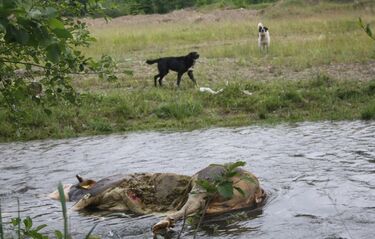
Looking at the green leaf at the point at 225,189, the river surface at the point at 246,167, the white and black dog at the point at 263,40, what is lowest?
the river surface at the point at 246,167

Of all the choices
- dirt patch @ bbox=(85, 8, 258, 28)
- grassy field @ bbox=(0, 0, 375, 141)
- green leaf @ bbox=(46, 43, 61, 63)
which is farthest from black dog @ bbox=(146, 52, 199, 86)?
dirt patch @ bbox=(85, 8, 258, 28)

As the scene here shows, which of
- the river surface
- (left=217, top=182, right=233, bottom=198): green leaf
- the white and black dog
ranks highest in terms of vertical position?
(left=217, top=182, right=233, bottom=198): green leaf

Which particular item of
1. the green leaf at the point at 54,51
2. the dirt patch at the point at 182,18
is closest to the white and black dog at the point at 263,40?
the green leaf at the point at 54,51

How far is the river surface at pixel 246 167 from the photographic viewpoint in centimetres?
616

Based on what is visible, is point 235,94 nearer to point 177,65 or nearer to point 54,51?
point 177,65

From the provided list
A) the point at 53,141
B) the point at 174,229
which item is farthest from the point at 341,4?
the point at 174,229

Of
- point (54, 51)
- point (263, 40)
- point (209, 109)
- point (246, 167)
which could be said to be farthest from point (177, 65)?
point (54, 51)

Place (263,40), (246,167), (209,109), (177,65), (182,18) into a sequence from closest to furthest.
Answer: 1. (246,167)
2. (209,109)
3. (177,65)
4. (263,40)
5. (182,18)

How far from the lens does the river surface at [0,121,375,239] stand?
6.16 metres

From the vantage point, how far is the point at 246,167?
8555 millimetres

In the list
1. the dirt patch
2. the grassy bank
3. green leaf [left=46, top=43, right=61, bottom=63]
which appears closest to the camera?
green leaf [left=46, top=43, right=61, bottom=63]

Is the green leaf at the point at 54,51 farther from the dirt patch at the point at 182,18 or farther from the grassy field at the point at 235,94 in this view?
the dirt patch at the point at 182,18

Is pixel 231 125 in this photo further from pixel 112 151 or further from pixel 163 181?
pixel 163 181

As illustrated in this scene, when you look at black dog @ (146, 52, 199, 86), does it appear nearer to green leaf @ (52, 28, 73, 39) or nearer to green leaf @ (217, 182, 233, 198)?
green leaf @ (217, 182, 233, 198)
